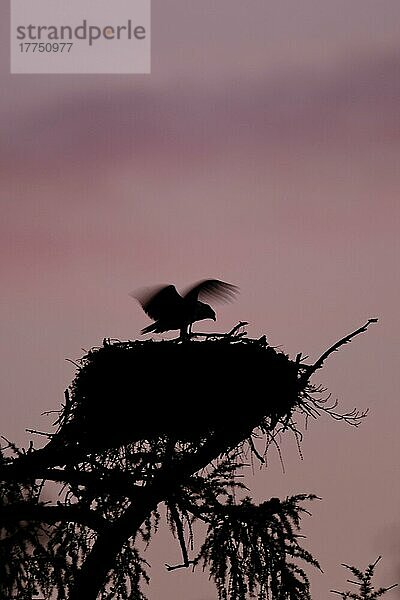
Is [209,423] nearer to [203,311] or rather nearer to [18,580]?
[203,311]

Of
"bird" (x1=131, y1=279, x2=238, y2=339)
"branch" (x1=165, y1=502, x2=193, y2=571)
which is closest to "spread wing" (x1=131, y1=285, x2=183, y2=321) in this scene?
"bird" (x1=131, y1=279, x2=238, y2=339)

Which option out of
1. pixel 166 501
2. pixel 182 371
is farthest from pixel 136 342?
pixel 166 501

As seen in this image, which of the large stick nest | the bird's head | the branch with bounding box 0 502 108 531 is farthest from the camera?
the bird's head

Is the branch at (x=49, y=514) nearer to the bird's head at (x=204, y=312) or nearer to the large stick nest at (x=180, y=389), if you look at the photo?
the large stick nest at (x=180, y=389)

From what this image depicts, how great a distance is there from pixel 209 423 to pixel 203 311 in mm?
2539

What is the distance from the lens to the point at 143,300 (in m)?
16.4

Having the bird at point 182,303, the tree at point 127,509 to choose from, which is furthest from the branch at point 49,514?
the bird at point 182,303

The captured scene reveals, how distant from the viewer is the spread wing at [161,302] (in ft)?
53.0

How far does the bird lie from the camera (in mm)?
16062

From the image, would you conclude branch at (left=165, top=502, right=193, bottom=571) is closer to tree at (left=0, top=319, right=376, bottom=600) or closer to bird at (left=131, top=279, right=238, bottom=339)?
tree at (left=0, top=319, right=376, bottom=600)

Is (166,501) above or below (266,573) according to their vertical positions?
above

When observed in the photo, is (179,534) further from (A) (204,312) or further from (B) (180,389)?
(A) (204,312)

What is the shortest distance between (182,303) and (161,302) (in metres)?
0.28

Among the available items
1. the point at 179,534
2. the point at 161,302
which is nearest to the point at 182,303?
the point at 161,302
